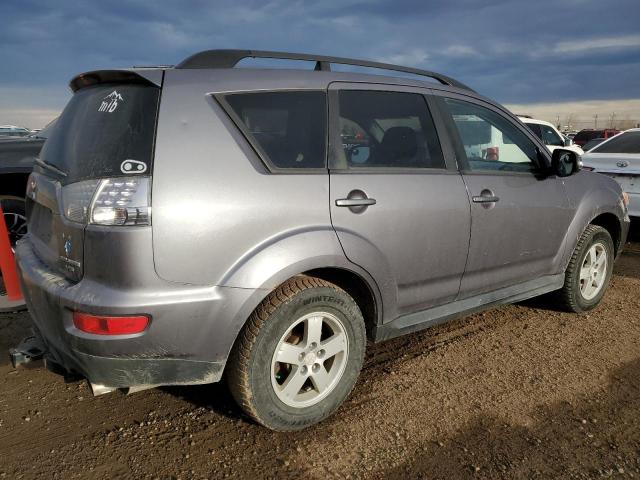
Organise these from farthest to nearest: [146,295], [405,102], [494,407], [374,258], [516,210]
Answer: [516,210] < [405,102] < [494,407] < [374,258] < [146,295]

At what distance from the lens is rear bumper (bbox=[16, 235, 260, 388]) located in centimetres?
217

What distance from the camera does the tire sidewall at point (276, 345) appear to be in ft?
8.02

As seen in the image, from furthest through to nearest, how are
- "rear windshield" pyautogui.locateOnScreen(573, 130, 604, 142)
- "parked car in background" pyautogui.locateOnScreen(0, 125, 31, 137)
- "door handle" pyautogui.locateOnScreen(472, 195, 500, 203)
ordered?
"rear windshield" pyautogui.locateOnScreen(573, 130, 604, 142) < "parked car in background" pyautogui.locateOnScreen(0, 125, 31, 137) < "door handle" pyautogui.locateOnScreen(472, 195, 500, 203)

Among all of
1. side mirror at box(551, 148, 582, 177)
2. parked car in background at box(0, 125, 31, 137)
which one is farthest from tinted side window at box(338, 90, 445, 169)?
parked car in background at box(0, 125, 31, 137)

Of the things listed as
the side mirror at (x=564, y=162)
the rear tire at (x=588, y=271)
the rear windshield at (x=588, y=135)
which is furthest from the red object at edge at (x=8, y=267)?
the rear windshield at (x=588, y=135)

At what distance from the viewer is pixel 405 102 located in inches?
125

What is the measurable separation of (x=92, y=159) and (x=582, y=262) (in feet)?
12.2

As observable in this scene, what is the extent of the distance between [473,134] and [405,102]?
0.72 meters

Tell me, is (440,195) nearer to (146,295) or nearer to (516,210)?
(516,210)

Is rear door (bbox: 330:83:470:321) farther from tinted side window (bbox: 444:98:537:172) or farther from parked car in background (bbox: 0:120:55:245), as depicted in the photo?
parked car in background (bbox: 0:120:55:245)

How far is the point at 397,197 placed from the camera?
2.86 meters

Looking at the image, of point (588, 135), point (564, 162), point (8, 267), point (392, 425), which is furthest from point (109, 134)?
point (588, 135)

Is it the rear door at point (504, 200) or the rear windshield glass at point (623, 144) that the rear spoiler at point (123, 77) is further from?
the rear windshield glass at point (623, 144)

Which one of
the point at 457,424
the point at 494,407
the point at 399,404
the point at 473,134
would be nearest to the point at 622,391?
the point at 494,407
